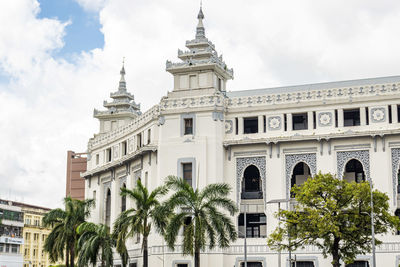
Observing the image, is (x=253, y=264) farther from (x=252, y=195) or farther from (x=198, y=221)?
(x=198, y=221)

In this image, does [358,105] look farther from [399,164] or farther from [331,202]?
[331,202]

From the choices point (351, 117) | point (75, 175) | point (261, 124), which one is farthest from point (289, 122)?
point (75, 175)

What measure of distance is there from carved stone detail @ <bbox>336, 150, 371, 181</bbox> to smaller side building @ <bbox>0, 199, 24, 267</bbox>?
5272 cm

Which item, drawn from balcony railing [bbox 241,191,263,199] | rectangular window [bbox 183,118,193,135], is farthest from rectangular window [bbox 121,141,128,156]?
balcony railing [bbox 241,191,263,199]

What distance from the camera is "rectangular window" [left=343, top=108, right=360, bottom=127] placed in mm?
59594

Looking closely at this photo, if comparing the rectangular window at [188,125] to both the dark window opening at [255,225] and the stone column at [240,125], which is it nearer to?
the stone column at [240,125]

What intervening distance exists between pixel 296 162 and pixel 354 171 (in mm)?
5191

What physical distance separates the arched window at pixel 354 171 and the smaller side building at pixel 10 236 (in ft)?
171

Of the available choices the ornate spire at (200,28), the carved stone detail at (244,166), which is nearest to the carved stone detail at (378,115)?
the carved stone detail at (244,166)

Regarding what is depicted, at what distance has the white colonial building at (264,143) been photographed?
57625 mm

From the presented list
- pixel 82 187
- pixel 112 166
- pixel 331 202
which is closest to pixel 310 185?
pixel 331 202

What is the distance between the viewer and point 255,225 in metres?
60.9

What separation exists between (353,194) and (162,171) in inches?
845

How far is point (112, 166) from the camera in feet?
242
